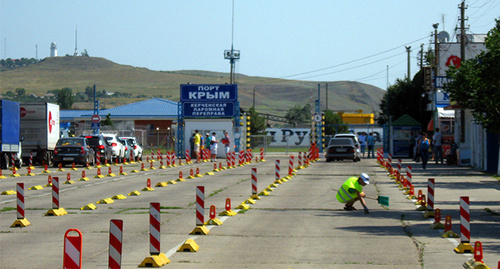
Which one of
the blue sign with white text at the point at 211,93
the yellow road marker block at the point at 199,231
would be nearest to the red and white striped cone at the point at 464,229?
the yellow road marker block at the point at 199,231

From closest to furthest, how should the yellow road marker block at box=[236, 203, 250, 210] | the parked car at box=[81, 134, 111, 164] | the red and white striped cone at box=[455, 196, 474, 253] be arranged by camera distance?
1. the red and white striped cone at box=[455, 196, 474, 253]
2. the yellow road marker block at box=[236, 203, 250, 210]
3. the parked car at box=[81, 134, 111, 164]

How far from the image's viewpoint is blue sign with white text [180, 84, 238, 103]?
56031mm

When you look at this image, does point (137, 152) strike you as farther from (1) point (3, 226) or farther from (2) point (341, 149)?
(1) point (3, 226)

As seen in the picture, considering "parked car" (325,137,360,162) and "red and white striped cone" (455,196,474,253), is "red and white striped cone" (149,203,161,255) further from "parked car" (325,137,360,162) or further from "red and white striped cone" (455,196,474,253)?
"parked car" (325,137,360,162)

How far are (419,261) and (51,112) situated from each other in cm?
3351

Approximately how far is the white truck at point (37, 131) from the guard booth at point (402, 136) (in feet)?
77.6

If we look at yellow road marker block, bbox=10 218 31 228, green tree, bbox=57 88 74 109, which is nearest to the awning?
yellow road marker block, bbox=10 218 31 228

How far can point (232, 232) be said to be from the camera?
13523 mm

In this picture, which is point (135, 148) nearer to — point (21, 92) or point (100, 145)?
point (100, 145)

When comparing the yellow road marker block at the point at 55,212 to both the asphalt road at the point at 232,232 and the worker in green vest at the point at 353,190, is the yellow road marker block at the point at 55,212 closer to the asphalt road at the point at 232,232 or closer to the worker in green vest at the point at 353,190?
the asphalt road at the point at 232,232

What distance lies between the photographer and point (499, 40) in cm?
2352

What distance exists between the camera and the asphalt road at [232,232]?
34.6 feet

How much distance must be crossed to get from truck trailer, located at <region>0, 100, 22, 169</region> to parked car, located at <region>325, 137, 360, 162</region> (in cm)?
1826

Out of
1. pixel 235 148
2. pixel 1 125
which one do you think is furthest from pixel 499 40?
pixel 235 148
